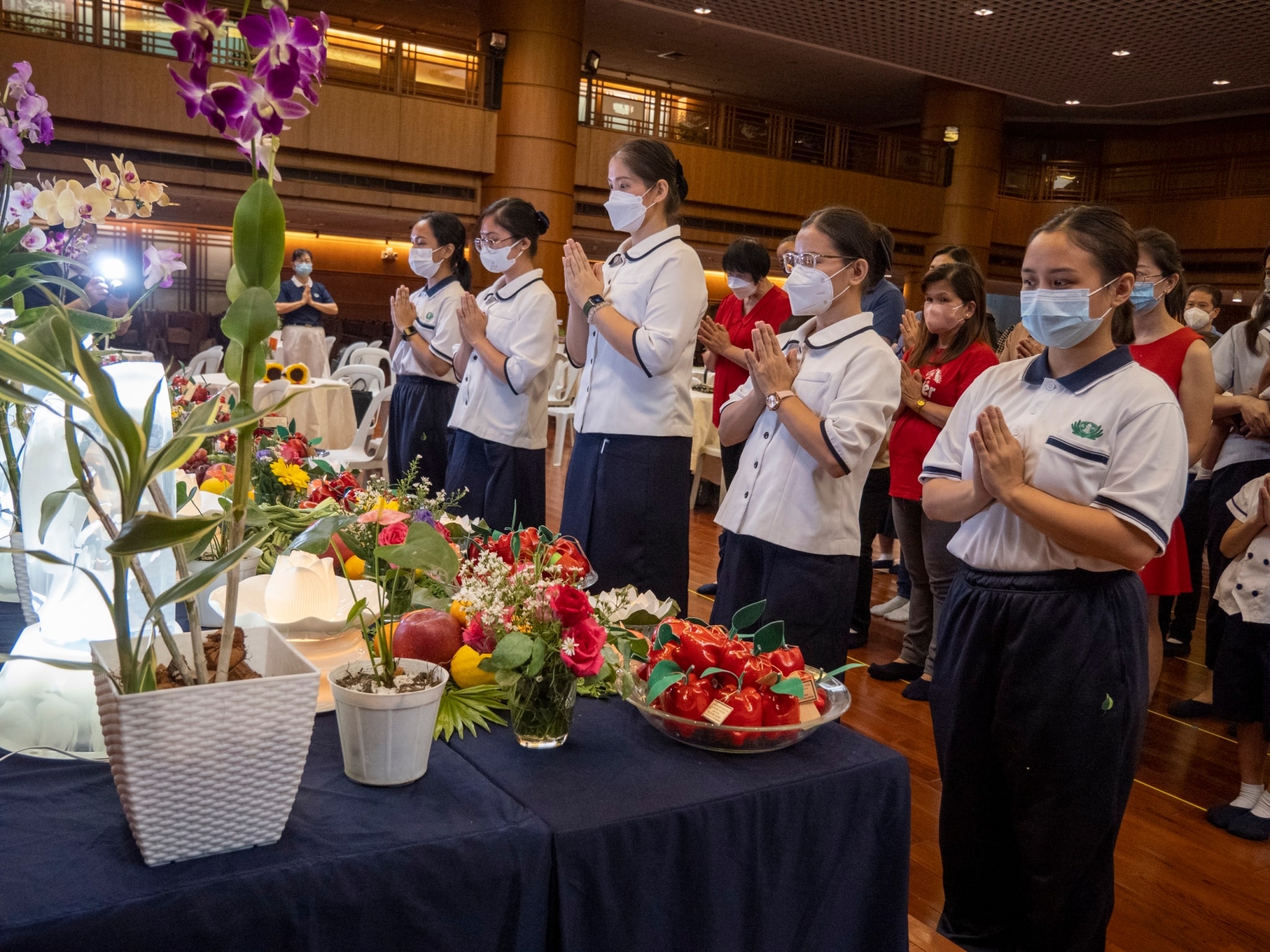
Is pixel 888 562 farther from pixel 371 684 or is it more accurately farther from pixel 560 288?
pixel 560 288

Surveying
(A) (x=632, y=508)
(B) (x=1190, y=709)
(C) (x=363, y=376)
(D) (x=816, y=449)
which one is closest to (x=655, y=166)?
(A) (x=632, y=508)

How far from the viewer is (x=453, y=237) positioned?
409cm

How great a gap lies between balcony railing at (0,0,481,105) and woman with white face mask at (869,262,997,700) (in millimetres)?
7614

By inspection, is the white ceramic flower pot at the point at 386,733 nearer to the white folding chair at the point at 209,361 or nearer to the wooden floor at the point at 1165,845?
the wooden floor at the point at 1165,845

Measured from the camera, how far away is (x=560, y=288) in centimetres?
1170

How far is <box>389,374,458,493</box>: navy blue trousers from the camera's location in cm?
409

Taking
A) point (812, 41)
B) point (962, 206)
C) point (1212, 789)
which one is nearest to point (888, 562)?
Answer: point (1212, 789)

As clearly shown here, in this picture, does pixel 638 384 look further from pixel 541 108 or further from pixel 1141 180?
pixel 1141 180

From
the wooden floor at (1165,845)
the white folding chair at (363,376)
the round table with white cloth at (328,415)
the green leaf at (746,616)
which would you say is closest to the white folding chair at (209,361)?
the white folding chair at (363,376)

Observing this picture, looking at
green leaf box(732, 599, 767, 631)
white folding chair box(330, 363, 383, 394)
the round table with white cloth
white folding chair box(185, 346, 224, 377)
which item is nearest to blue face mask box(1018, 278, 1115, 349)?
green leaf box(732, 599, 767, 631)

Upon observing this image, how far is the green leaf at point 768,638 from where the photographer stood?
1303 mm

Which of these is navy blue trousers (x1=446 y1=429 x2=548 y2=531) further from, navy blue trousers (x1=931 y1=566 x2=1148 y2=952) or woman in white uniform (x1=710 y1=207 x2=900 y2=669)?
navy blue trousers (x1=931 y1=566 x2=1148 y2=952)

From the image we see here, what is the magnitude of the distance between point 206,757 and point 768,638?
0.69 metres

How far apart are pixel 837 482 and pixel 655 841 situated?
4.32ft
